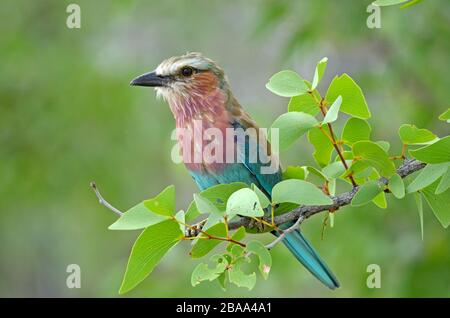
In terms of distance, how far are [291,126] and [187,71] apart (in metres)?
1.66

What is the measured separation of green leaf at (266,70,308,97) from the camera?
2486 millimetres

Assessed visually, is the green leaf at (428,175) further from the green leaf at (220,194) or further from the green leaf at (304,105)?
the green leaf at (220,194)

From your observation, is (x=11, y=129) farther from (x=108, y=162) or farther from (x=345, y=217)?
(x=345, y=217)

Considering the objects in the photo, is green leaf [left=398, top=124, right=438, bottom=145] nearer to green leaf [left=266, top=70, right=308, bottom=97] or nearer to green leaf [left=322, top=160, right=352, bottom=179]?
green leaf [left=322, top=160, right=352, bottom=179]

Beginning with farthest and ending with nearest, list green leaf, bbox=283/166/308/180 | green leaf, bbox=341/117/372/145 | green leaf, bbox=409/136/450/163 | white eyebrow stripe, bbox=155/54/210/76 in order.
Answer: white eyebrow stripe, bbox=155/54/210/76 → green leaf, bbox=283/166/308/180 → green leaf, bbox=341/117/372/145 → green leaf, bbox=409/136/450/163

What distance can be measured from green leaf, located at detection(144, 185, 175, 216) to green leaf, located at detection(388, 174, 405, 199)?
661mm

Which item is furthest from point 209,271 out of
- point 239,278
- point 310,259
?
point 310,259

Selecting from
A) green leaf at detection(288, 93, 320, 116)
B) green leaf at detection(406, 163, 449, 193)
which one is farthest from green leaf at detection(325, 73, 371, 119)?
green leaf at detection(406, 163, 449, 193)

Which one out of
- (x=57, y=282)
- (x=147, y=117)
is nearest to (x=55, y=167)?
(x=147, y=117)

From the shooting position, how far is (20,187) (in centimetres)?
718

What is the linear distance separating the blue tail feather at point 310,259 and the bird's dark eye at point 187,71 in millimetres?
937

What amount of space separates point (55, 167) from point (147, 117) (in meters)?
1.00

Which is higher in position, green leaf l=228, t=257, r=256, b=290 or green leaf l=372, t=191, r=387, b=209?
green leaf l=372, t=191, r=387, b=209

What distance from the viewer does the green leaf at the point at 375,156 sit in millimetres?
2439
